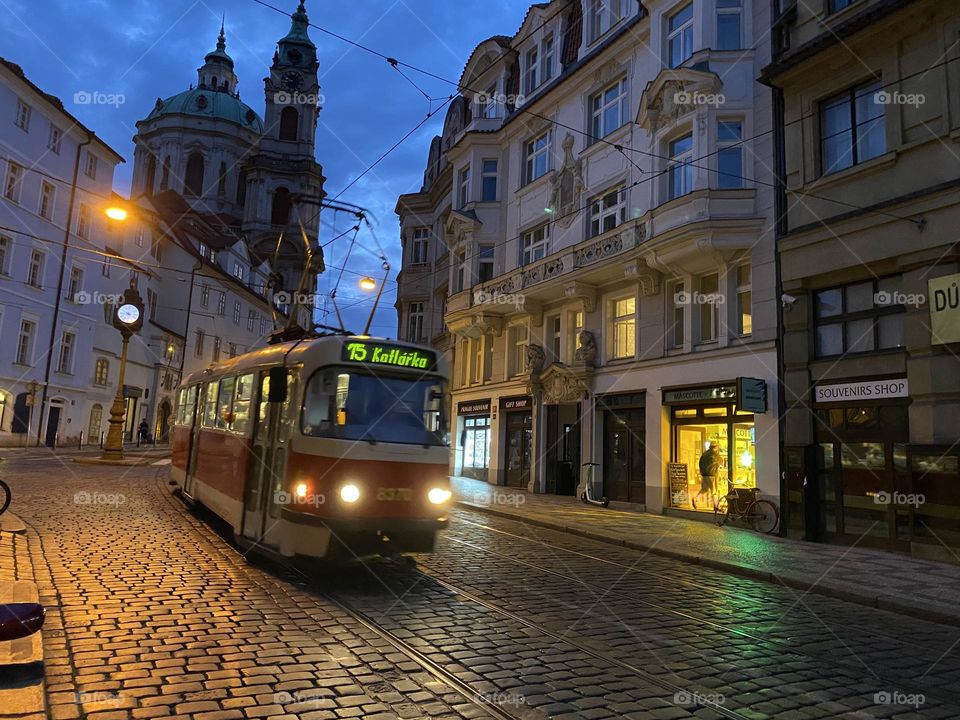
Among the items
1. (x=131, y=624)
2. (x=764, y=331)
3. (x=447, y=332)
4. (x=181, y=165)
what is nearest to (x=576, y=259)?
(x=764, y=331)

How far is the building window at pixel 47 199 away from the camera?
124 ft

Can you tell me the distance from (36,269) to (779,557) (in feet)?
130

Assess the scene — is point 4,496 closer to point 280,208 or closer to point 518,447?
point 518,447

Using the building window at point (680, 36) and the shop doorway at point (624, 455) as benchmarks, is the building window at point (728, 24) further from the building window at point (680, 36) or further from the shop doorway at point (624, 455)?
the shop doorway at point (624, 455)

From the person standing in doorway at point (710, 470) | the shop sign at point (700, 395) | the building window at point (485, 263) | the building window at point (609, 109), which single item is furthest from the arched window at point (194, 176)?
the person standing in doorway at point (710, 470)

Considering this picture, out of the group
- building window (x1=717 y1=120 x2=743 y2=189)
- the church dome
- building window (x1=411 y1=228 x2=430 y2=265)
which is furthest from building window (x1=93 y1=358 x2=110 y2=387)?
the church dome

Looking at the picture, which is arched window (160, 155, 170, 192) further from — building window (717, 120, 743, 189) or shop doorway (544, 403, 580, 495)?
building window (717, 120, 743, 189)

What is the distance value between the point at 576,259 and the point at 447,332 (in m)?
12.3

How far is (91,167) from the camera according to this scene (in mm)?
42094

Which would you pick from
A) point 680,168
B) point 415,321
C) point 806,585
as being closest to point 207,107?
point 415,321

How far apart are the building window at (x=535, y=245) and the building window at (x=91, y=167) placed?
2884cm

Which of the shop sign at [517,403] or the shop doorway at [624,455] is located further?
the shop sign at [517,403]

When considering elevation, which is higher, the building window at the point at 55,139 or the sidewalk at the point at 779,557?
the building window at the point at 55,139

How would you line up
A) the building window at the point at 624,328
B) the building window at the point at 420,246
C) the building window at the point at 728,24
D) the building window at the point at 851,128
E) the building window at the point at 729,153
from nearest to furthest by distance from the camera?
the building window at the point at 851,128 → the building window at the point at 729,153 → the building window at the point at 728,24 → the building window at the point at 624,328 → the building window at the point at 420,246
